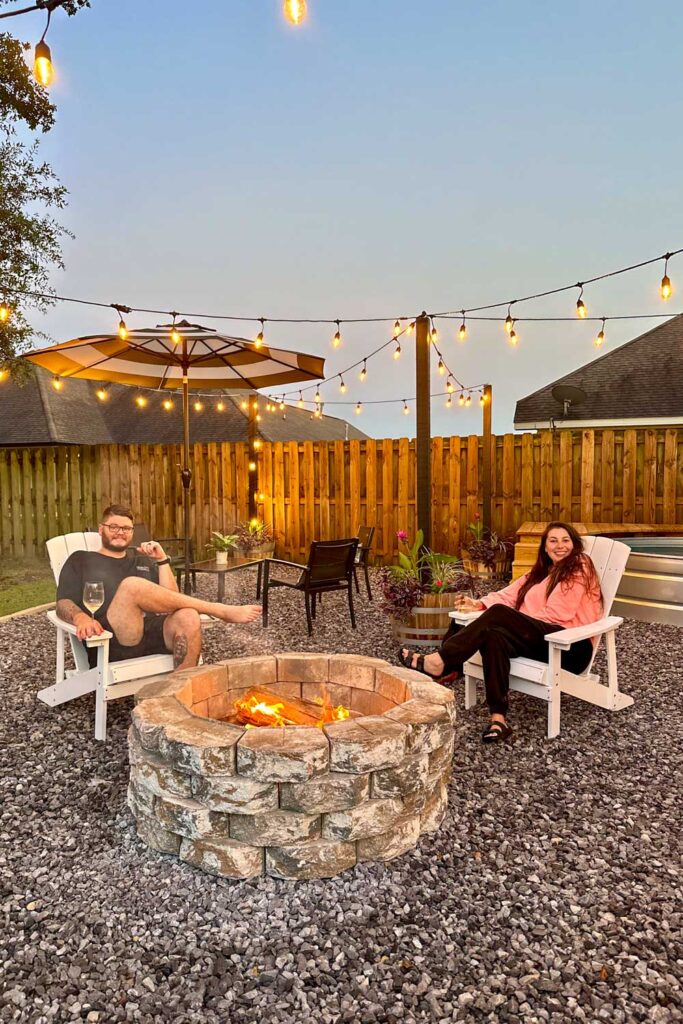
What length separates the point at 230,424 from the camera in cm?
1606

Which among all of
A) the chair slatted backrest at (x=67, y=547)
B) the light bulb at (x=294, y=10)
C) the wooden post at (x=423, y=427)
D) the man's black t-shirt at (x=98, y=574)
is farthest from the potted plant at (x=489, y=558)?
the light bulb at (x=294, y=10)

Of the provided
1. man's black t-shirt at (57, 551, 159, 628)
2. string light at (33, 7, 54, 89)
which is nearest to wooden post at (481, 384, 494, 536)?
man's black t-shirt at (57, 551, 159, 628)

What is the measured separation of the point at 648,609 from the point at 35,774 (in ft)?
16.8

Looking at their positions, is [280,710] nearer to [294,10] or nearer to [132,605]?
[132,605]

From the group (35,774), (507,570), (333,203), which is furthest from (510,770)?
(333,203)

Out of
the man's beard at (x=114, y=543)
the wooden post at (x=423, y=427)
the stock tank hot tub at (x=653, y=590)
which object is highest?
the wooden post at (x=423, y=427)

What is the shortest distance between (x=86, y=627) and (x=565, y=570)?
2581mm

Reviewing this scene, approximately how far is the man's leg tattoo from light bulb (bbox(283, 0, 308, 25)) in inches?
108

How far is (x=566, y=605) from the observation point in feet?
11.3

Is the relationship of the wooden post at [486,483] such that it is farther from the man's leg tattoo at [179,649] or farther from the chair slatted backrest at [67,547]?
the man's leg tattoo at [179,649]

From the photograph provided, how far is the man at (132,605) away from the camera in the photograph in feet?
10.5

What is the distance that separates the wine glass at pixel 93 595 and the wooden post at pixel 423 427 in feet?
9.46

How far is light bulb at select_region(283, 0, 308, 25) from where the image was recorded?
91.1 inches

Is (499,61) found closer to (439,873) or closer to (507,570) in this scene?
(507,570)
